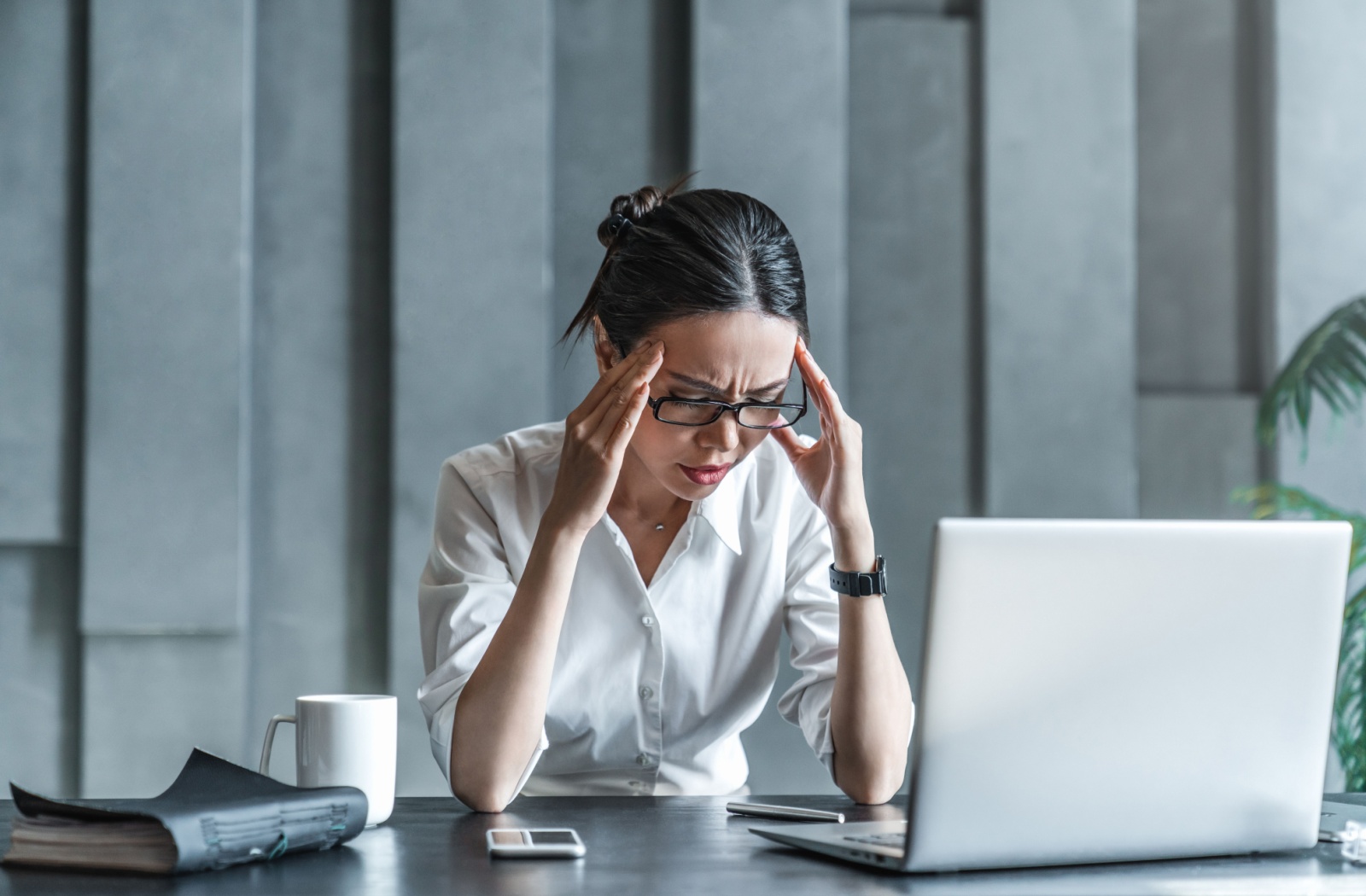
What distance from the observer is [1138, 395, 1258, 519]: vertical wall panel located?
2.44 metres

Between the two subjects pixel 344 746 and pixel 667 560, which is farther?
pixel 667 560

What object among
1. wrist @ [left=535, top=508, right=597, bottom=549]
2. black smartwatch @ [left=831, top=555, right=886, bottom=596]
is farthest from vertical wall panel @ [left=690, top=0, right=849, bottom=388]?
wrist @ [left=535, top=508, right=597, bottom=549]

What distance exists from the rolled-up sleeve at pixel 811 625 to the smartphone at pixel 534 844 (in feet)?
1.58

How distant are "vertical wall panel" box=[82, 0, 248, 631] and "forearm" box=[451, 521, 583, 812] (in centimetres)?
113

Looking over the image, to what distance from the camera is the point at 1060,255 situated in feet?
7.75

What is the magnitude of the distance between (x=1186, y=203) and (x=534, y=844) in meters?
2.14

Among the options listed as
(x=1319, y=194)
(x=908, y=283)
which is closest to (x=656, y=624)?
(x=908, y=283)

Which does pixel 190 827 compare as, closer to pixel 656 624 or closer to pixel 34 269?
pixel 656 624

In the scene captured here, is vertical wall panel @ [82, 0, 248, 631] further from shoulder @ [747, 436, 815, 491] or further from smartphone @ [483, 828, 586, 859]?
smartphone @ [483, 828, 586, 859]

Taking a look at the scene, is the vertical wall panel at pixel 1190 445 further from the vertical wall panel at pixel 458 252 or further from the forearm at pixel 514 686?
the forearm at pixel 514 686

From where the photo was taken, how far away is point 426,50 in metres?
2.22

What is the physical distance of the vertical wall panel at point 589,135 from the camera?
2.29m

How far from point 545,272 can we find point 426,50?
0.49 m

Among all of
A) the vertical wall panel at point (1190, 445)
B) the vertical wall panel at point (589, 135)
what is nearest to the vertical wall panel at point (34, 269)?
the vertical wall panel at point (589, 135)
